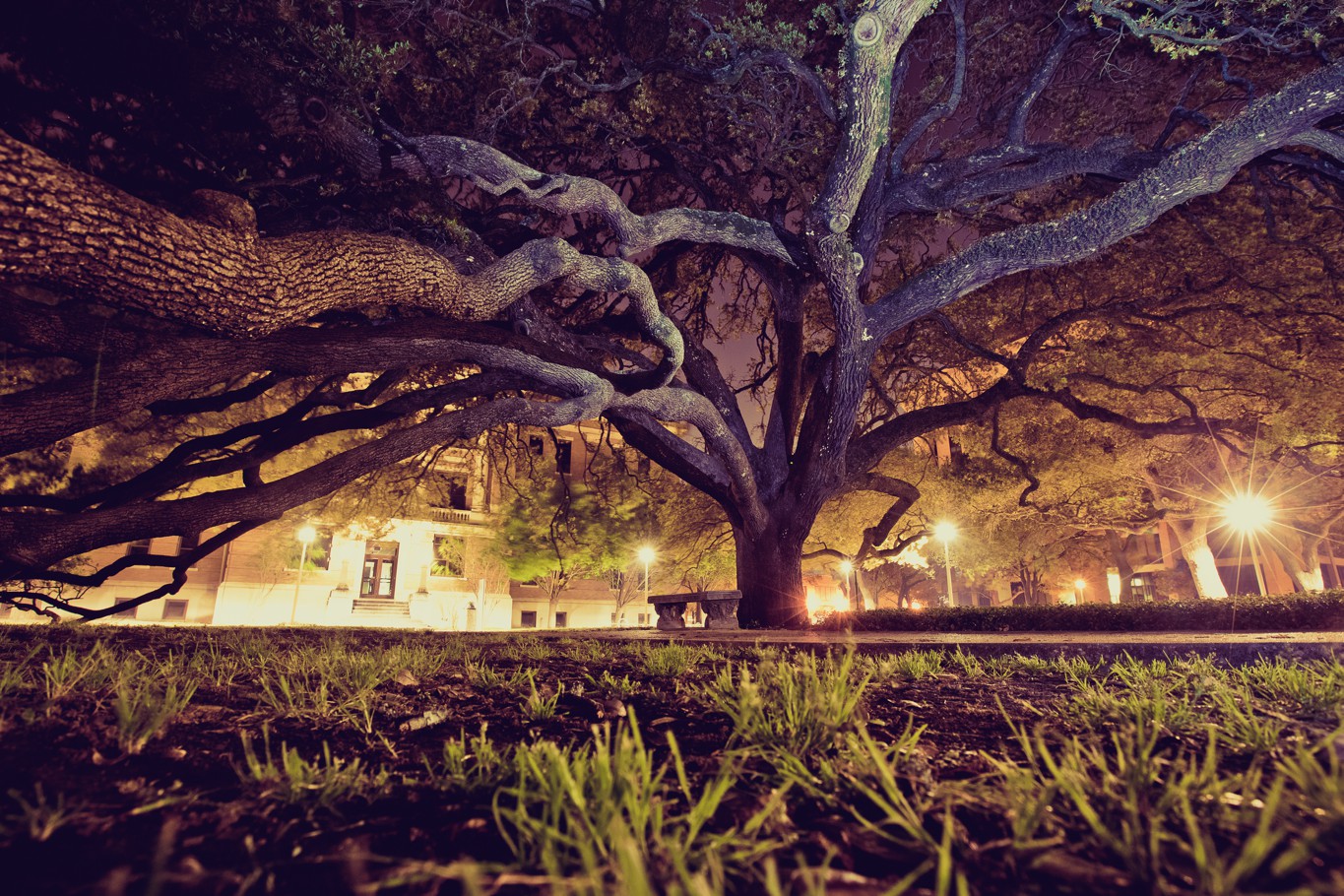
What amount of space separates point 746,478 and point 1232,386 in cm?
1093

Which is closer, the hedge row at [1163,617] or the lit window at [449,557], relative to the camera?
the hedge row at [1163,617]

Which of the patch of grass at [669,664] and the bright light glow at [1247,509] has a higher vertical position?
the bright light glow at [1247,509]

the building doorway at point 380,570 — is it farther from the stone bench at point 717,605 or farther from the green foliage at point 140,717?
the green foliage at point 140,717

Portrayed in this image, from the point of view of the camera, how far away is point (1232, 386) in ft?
42.8

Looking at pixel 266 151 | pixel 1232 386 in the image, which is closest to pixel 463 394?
pixel 266 151

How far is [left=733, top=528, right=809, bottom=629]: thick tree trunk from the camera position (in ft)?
37.8

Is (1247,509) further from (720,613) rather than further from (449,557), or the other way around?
(449,557)

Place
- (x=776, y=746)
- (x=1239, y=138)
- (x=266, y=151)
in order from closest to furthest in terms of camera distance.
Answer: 1. (x=776, y=746)
2. (x=266, y=151)
3. (x=1239, y=138)

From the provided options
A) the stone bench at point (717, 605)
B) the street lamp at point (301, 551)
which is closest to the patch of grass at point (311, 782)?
the stone bench at point (717, 605)

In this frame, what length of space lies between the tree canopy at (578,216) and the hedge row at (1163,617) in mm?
3241

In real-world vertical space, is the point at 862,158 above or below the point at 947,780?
above

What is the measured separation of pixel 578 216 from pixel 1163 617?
40.6 ft

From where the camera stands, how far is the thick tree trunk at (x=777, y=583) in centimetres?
1152

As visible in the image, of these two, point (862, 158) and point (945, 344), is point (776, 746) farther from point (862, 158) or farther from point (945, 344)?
point (945, 344)
